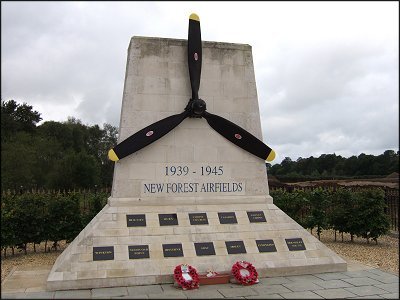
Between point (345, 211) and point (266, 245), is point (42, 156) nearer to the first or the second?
point (345, 211)

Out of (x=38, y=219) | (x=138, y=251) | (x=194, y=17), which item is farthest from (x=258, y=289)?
(x=194, y=17)

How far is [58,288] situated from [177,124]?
14.9 ft

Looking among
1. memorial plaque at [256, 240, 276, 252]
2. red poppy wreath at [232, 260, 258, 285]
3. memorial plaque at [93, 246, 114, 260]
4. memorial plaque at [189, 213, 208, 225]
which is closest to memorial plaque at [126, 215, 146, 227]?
memorial plaque at [93, 246, 114, 260]

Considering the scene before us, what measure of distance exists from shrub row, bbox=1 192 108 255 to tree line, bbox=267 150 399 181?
15.8m

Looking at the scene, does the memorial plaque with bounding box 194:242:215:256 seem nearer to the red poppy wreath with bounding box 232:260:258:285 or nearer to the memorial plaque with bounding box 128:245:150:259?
the red poppy wreath with bounding box 232:260:258:285

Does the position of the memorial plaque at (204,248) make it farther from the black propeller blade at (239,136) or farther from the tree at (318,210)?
the tree at (318,210)

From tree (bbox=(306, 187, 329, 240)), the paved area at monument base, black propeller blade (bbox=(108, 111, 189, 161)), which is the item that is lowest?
→ the paved area at monument base

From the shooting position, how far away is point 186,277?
7434mm

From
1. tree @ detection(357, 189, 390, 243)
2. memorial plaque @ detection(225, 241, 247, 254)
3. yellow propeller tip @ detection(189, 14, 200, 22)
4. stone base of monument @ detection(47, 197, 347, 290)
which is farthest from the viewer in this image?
tree @ detection(357, 189, 390, 243)

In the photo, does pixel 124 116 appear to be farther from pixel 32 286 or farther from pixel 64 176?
pixel 64 176

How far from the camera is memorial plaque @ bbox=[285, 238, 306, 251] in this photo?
8975mm

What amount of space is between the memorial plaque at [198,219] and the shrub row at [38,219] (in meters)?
4.06

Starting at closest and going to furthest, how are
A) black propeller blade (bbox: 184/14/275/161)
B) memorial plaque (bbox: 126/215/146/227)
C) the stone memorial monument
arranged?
the stone memorial monument, memorial plaque (bbox: 126/215/146/227), black propeller blade (bbox: 184/14/275/161)

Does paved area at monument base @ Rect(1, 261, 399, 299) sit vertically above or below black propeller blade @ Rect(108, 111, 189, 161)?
below
